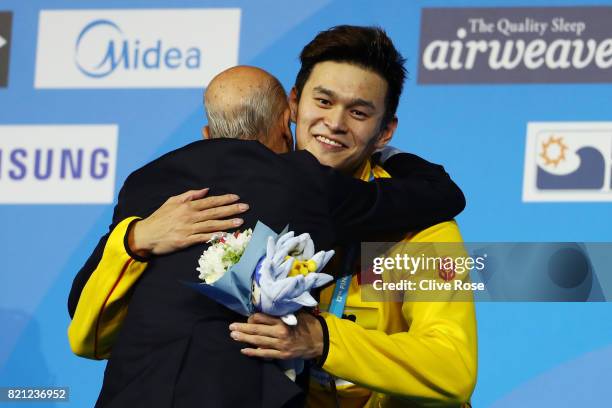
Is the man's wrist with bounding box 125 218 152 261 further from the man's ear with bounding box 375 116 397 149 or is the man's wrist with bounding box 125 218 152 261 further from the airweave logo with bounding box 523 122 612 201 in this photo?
the airweave logo with bounding box 523 122 612 201

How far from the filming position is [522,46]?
3984mm

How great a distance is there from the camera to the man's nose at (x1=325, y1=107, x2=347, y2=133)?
9.84 feet

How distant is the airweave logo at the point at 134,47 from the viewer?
14.1 feet

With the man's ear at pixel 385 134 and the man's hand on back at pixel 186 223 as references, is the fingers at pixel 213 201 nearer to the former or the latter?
the man's hand on back at pixel 186 223

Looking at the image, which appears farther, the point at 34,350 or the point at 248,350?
the point at 34,350

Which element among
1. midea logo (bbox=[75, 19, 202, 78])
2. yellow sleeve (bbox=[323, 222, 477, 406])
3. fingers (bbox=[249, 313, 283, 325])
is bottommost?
yellow sleeve (bbox=[323, 222, 477, 406])

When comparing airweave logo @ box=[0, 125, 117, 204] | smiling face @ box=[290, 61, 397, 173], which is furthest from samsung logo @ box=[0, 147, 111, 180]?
smiling face @ box=[290, 61, 397, 173]

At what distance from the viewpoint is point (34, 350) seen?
13.8 ft

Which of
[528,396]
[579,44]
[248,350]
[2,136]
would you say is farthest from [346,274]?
[2,136]

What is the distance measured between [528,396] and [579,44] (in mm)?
1023

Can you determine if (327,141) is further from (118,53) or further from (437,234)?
(118,53)

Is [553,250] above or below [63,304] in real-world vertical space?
above

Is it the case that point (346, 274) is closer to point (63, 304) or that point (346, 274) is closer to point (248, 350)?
point (248, 350)

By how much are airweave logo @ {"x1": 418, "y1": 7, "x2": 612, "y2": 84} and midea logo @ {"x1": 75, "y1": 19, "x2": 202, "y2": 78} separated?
0.77 m
